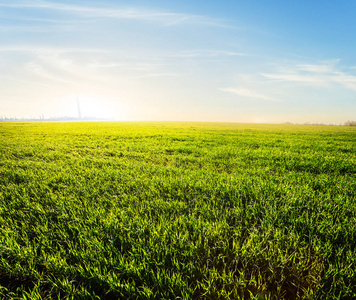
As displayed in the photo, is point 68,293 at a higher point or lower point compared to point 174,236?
lower

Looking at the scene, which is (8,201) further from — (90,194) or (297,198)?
(297,198)

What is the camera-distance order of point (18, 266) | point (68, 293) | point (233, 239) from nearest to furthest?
point (68, 293)
point (18, 266)
point (233, 239)

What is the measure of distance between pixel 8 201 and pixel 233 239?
4.35 metres

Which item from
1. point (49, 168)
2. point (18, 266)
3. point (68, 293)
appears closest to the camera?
point (68, 293)

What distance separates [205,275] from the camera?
1.80 metres

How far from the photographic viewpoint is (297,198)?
3354mm

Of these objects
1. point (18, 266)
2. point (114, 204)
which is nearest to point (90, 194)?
point (114, 204)

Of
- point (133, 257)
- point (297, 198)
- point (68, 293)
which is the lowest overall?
point (68, 293)

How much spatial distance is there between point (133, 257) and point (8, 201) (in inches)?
129

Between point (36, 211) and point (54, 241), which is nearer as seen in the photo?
point (54, 241)

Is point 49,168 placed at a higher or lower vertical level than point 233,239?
higher

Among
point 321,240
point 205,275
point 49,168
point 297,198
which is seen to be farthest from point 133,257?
point 49,168

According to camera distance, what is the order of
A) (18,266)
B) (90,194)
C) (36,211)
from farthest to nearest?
(90,194) < (36,211) < (18,266)

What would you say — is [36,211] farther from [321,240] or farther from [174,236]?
[321,240]
